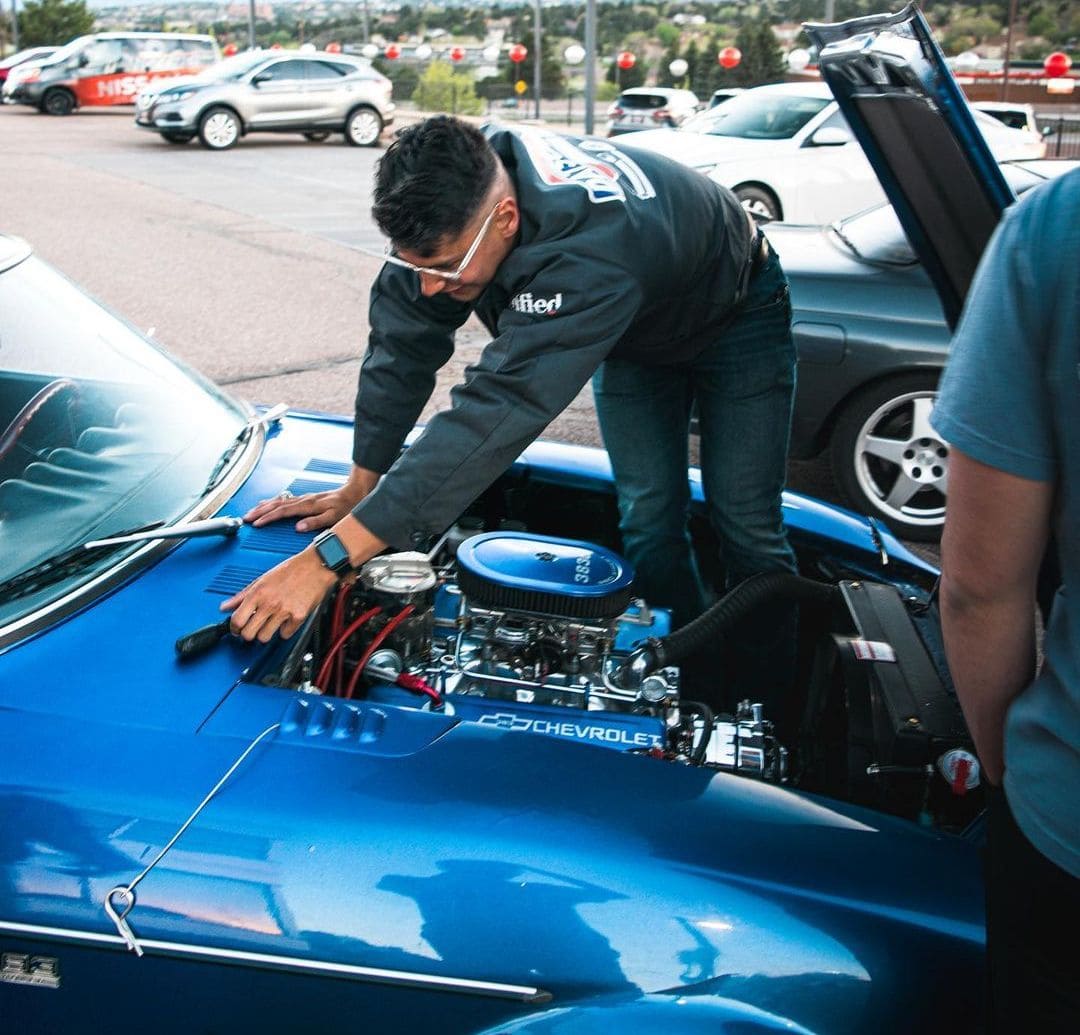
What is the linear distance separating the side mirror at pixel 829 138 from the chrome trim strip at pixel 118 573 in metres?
9.98

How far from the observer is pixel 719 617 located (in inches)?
92.6

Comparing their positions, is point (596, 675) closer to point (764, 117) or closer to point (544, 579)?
point (544, 579)

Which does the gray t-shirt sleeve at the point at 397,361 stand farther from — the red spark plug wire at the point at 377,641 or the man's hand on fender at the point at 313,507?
the red spark plug wire at the point at 377,641

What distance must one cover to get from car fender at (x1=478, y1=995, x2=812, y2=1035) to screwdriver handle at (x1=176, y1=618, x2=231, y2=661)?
750 millimetres

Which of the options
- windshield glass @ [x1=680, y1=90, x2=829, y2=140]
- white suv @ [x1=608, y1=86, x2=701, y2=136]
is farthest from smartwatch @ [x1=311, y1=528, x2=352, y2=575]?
white suv @ [x1=608, y1=86, x2=701, y2=136]

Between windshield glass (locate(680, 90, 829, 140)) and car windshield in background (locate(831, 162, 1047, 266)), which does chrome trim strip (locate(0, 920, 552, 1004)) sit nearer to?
car windshield in background (locate(831, 162, 1047, 266))

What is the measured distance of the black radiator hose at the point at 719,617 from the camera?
217cm

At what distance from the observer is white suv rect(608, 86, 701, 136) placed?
773 inches

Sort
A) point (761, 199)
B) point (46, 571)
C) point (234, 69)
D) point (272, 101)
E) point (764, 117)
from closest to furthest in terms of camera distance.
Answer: point (46, 571) → point (761, 199) → point (764, 117) → point (234, 69) → point (272, 101)

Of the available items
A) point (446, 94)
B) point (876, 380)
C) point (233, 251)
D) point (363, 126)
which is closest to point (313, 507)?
point (876, 380)

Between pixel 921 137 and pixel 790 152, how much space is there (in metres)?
9.44

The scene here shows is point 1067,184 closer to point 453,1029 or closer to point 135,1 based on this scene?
point 453,1029

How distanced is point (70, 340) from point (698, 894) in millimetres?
1780

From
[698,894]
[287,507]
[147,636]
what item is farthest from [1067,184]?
[287,507]
